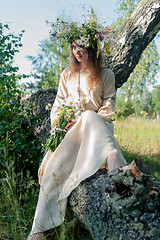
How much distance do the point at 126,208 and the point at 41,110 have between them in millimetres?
2672

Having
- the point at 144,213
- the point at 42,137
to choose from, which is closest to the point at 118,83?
the point at 42,137

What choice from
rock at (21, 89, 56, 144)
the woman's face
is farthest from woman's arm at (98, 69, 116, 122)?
rock at (21, 89, 56, 144)

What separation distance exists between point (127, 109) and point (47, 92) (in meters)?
8.64

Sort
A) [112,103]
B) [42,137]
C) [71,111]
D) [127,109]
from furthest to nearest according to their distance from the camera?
[127,109] → [42,137] → [112,103] → [71,111]

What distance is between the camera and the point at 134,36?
157 inches

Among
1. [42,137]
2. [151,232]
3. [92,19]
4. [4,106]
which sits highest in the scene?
[92,19]

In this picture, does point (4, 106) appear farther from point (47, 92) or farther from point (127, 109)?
point (127, 109)

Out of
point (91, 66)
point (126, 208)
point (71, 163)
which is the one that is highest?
point (91, 66)

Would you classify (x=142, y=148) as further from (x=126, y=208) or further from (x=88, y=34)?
(x=126, y=208)

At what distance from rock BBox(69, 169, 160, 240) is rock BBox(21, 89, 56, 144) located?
2064 millimetres

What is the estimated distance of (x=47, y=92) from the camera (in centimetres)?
413

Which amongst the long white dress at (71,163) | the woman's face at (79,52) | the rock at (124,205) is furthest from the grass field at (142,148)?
the rock at (124,205)

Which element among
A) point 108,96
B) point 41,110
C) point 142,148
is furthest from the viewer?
point 142,148

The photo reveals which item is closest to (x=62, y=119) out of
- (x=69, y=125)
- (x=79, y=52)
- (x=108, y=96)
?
(x=69, y=125)
